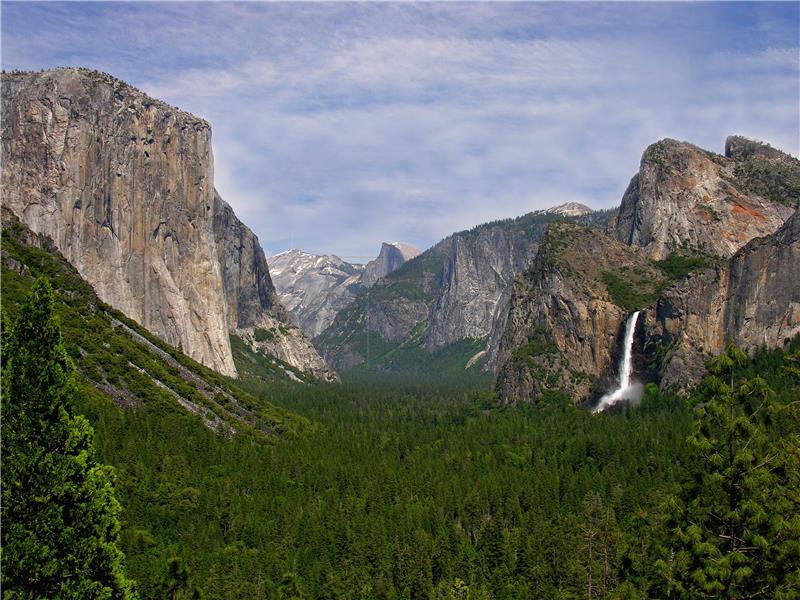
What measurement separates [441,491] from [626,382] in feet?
306

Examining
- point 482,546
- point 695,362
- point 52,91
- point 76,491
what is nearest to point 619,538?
point 482,546

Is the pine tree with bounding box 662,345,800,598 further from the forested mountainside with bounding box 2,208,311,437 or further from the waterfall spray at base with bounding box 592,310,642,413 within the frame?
the waterfall spray at base with bounding box 592,310,642,413

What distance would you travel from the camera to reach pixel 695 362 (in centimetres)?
16612

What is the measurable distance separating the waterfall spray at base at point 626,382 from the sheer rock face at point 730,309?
4.69m

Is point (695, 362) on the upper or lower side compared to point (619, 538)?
upper

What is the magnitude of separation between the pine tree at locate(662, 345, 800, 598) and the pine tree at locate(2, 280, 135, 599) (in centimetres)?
2299

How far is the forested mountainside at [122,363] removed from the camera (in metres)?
129

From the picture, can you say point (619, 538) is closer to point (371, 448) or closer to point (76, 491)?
point (76, 491)

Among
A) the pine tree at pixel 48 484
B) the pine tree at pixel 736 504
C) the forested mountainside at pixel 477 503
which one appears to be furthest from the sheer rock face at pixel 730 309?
the pine tree at pixel 48 484

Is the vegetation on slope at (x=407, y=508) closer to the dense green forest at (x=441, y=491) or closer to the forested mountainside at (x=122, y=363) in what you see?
the dense green forest at (x=441, y=491)

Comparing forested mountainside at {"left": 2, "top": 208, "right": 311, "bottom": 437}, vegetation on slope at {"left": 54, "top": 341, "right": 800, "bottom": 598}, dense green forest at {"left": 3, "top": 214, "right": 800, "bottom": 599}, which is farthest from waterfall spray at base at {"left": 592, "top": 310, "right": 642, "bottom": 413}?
forested mountainside at {"left": 2, "top": 208, "right": 311, "bottom": 437}

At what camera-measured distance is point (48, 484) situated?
2686cm

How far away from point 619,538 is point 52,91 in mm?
180618

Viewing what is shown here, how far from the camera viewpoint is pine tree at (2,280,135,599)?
26.2 meters
